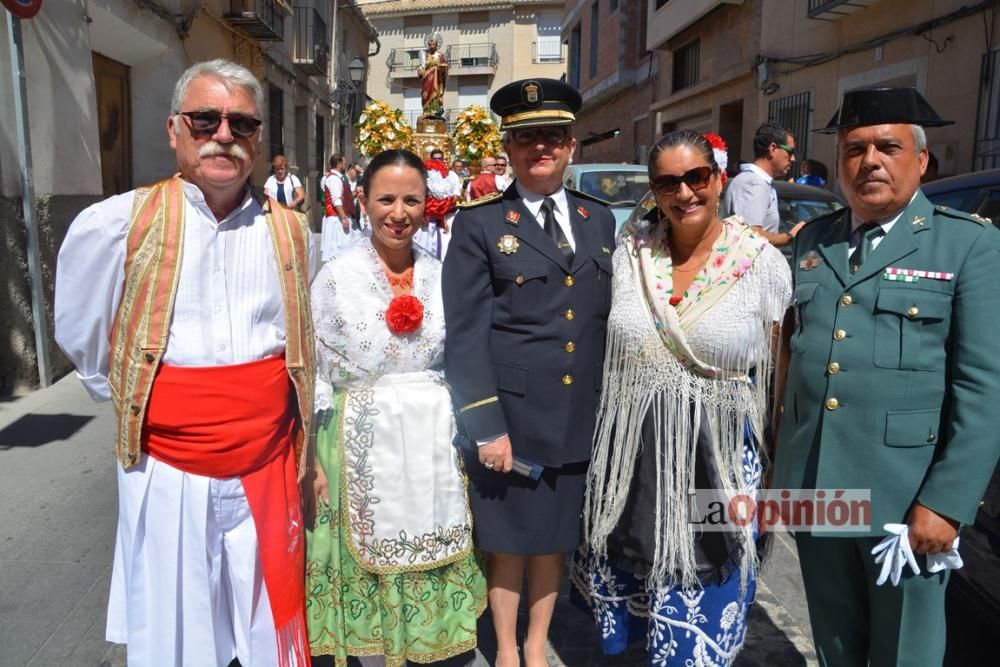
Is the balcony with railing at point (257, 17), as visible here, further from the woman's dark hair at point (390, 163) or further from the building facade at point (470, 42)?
the building facade at point (470, 42)

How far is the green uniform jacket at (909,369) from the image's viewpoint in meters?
1.79

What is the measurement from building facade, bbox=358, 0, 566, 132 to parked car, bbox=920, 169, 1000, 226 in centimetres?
3485

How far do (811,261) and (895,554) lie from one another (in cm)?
80

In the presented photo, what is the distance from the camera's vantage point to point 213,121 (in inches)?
76.5

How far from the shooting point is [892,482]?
191 cm

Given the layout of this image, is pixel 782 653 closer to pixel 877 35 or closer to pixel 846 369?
pixel 846 369

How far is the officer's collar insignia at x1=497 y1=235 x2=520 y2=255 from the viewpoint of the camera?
7.76 feet

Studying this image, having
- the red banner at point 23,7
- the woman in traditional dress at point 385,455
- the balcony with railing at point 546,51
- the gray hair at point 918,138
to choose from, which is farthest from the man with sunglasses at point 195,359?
the balcony with railing at point 546,51

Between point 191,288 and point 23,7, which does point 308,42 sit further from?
point 191,288

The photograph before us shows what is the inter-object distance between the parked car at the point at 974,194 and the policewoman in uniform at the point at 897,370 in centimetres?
137

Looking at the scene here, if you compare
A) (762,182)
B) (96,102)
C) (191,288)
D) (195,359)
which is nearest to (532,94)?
(191,288)

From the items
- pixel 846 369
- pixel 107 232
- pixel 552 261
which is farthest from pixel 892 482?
pixel 107 232

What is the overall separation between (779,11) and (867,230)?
11934mm

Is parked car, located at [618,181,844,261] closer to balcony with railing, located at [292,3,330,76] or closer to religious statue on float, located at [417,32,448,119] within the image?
religious statue on float, located at [417,32,448,119]
